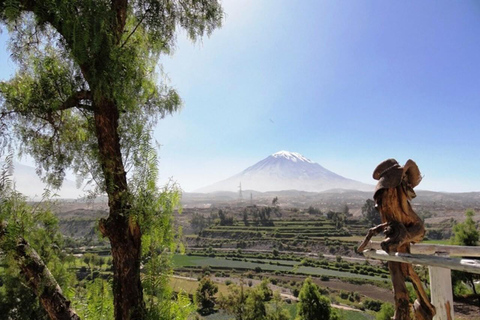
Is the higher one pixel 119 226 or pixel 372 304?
pixel 119 226

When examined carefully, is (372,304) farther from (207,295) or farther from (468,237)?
(468,237)

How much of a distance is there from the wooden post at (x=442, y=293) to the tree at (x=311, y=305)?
14698 millimetres

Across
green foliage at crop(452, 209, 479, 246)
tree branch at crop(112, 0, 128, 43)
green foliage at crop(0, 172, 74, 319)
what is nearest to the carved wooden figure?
tree branch at crop(112, 0, 128, 43)

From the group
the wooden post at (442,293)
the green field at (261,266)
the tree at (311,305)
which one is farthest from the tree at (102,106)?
the green field at (261,266)

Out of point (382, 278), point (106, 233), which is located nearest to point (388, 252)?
point (106, 233)

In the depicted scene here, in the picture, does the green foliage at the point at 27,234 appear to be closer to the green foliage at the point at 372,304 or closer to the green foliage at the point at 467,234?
the green foliage at the point at 467,234

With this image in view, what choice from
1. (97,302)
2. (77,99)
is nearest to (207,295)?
(97,302)

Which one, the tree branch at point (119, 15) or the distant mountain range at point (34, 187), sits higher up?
the tree branch at point (119, 15)

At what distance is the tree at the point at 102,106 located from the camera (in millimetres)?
1698

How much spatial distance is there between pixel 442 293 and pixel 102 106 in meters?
2.32

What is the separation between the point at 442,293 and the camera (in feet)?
4.65

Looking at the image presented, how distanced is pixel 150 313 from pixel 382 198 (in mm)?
1646

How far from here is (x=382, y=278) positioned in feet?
117

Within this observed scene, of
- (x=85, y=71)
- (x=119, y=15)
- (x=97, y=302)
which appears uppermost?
(x=119, y=15)
